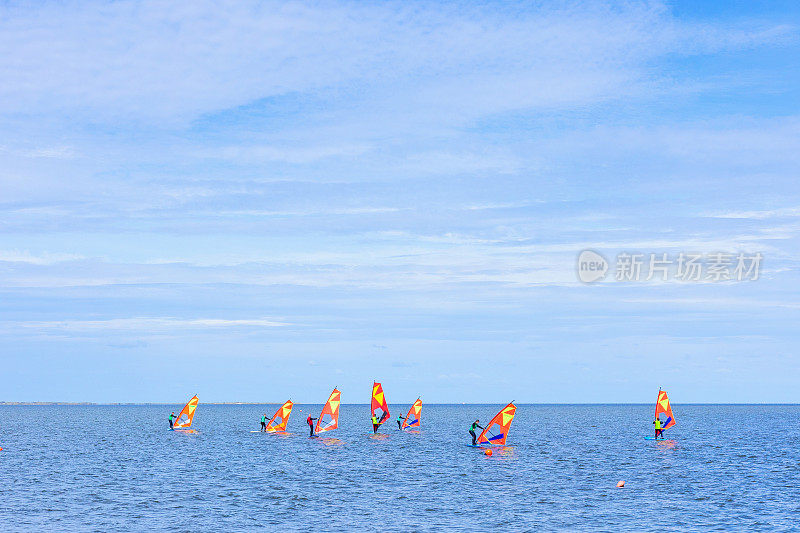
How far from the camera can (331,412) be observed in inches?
3531

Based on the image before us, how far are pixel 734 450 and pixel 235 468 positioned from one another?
54.4 meters

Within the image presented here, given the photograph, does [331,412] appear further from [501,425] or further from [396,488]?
[396,488]

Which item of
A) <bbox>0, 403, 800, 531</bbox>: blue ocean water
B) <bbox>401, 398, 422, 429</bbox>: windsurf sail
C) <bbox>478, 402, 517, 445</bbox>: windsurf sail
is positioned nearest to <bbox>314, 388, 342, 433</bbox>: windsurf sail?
<bbox>0, 403, 800, 531</bbox>: blue ocean water

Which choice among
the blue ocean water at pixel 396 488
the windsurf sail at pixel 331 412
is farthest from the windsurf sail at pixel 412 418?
the blue ocean water at pixel 396 488

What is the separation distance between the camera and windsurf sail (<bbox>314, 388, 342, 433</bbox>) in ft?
287

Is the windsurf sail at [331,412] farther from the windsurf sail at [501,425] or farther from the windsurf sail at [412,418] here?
the windsurf sail at [412,418]

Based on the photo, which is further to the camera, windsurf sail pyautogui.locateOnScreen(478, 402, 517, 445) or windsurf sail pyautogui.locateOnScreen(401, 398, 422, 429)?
windsurf sail pyautogui.locateOnScreen(401, 398, 422, 429)

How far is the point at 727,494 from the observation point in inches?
2060

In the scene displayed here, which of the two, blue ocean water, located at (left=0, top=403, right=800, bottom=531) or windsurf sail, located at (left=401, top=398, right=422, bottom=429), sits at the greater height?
windsurf sail, located at (left=401, top=398, right=422, bottom=429)

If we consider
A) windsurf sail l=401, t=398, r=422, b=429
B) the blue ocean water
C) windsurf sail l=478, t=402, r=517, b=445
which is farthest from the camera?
windsurf sail l=401, t=398, r=422, b=429

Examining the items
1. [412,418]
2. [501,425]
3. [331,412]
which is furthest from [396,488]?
[412,418]

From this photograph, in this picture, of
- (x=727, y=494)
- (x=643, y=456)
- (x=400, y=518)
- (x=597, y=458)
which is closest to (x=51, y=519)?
(x=400, y=518)

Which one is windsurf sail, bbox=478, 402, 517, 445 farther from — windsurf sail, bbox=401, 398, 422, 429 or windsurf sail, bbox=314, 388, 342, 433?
windsurf sail, bbox=401, 398, 422, 429

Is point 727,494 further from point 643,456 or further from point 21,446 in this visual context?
point 21,446
